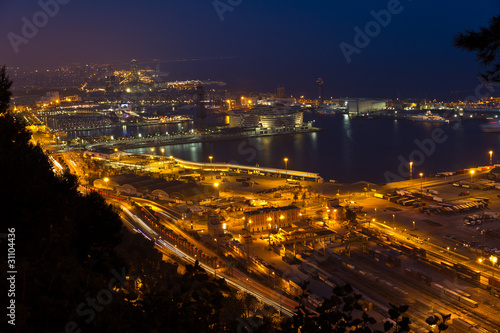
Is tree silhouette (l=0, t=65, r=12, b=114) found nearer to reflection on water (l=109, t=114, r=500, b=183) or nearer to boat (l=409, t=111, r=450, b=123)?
reflection on water (l=109, t=114, r=500, b=183)

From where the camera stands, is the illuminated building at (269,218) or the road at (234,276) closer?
the road at (234,276)

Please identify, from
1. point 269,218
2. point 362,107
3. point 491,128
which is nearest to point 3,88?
point 269,218

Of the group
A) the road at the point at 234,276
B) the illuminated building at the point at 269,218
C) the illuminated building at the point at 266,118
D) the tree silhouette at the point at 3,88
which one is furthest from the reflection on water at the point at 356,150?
the tree silhouette at the point at 3,88

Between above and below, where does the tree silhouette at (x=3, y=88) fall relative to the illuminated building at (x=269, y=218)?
above

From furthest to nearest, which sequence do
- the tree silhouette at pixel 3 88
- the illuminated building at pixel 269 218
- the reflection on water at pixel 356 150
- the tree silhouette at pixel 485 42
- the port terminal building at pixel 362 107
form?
the port terminal building at pixel 362 107 < the reflection on water at pixel 356 150 < the illuminated building at pixel 269 218 < the tree silhouette at pixel 3 88 < the tree silhouette at pixel 485 42

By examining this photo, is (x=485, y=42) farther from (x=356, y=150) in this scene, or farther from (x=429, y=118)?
(x=429, y=118)

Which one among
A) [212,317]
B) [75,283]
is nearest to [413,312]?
[212,317]

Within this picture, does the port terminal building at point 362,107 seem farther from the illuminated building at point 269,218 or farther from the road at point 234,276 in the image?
the road at point 234,276

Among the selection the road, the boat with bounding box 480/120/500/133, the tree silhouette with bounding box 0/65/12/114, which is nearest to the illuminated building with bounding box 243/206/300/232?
the road

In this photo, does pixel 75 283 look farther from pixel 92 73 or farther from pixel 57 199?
pixel 92 73

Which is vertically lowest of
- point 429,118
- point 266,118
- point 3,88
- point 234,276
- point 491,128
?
point 234,276

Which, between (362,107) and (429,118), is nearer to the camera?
(429,118)
